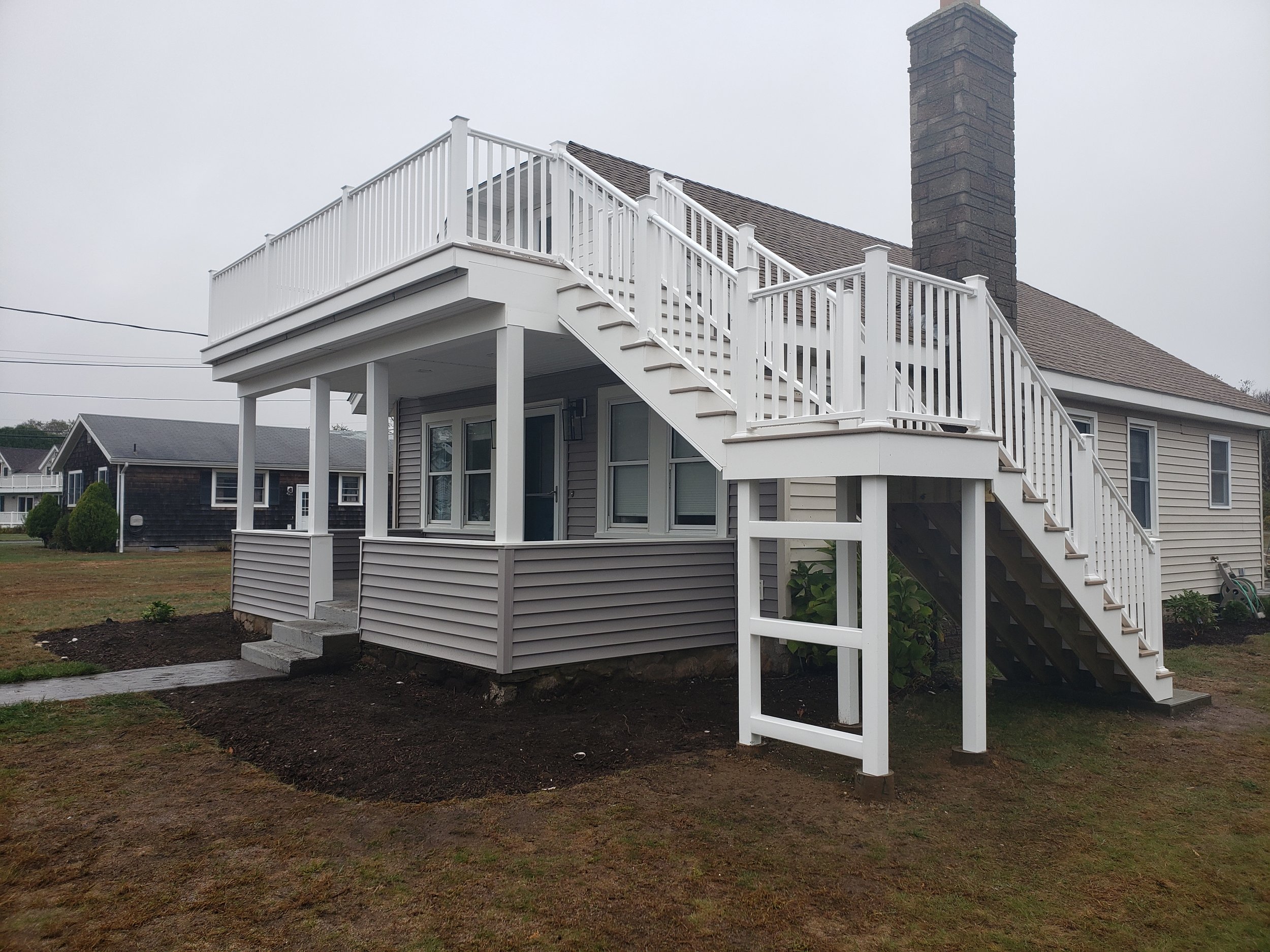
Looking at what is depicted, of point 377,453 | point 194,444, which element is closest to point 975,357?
point 377,453

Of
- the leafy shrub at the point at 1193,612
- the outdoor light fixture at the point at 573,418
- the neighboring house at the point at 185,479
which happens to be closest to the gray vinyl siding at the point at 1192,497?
the leafy shrub at the point at 1193,612

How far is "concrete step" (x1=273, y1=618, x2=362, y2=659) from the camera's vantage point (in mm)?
7512

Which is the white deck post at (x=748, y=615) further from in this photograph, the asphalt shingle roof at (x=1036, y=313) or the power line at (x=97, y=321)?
the power line at (x=97, y=321)

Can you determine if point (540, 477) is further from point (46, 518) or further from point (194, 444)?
point (46, 518)

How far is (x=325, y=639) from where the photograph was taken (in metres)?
7.50

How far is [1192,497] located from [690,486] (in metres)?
8.55

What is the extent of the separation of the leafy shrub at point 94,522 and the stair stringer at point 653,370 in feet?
79.6

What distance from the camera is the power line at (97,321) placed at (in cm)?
2589

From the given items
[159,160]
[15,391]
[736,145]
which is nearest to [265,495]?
[159,160]

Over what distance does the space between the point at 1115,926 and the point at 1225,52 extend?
13.4 metres

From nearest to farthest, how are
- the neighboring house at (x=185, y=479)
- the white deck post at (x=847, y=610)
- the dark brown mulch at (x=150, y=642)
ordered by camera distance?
the white deck post at (x=847, y=610)
the dark brown mulch at (x=150, y=642)
the neighboring house at (x=185, y=479)

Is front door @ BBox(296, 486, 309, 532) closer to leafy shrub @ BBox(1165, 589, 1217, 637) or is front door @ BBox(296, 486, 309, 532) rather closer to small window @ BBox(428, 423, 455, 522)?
small window @ BBox(428, 423, 455, 522)

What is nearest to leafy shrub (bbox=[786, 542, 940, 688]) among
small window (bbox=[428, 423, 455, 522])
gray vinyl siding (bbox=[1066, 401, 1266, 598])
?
gray vinyl siding (bbox=[1066, 401, 1266, 598])

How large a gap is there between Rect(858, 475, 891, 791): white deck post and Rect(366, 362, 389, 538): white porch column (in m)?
4.81
